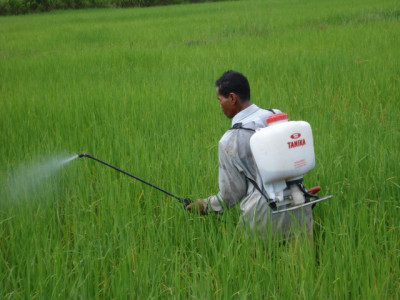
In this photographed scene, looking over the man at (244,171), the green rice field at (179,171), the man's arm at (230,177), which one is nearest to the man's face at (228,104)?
the man at (244,171)

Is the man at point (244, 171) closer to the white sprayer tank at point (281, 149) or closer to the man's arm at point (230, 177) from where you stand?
the man's arm at point (230, 177)

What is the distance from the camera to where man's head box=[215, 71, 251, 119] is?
1925 mm

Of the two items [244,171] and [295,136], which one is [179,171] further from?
[295,136]

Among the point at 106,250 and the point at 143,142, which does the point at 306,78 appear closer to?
the point at 143,142

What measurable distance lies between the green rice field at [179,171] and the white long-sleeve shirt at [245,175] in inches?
3.3

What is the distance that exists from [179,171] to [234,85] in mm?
1011

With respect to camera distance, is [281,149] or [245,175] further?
[245,175]

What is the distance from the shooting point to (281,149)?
1620mm

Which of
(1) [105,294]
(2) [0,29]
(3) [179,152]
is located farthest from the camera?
(2) [0,29]

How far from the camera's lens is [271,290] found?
5.40ft

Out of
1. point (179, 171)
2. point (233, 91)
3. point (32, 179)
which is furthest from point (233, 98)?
point (32, 179)

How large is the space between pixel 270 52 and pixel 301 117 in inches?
128

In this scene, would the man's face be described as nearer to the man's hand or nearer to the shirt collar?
the shirt collar

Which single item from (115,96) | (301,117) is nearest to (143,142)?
(301,117)
